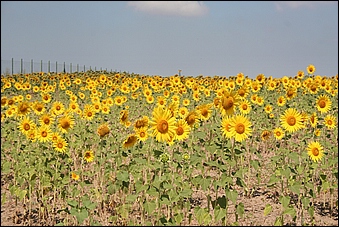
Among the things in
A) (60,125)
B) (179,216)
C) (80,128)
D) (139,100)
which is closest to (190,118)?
(179,216)

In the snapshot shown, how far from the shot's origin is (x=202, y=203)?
194 inches

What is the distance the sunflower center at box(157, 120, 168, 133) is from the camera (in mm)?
3668

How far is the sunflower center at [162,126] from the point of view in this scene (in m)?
3.67

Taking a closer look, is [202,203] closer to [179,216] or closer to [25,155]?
[179,216]

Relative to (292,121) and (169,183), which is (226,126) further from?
(292,121)

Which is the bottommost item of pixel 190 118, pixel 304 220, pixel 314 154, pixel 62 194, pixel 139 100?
pixel 304 220

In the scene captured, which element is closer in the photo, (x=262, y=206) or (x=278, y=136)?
(x=262, y=206)

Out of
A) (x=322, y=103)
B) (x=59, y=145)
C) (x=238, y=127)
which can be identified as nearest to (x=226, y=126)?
(x=238, y=127)

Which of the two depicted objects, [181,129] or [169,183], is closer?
[181,129]

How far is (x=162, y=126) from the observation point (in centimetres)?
367

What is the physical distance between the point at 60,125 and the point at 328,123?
3.34m

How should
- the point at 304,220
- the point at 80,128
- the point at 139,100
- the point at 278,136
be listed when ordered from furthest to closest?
the point at 139,100 < the point at 80,128 < the point at 278,136 < the point at 304,220

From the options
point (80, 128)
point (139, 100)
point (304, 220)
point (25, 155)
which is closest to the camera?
point (304, 220)

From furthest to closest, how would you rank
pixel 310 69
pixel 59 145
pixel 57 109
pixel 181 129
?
1. pixel 310 69
2. pixel 57 109
3. pixel 59 145
4. pixel 181 129
